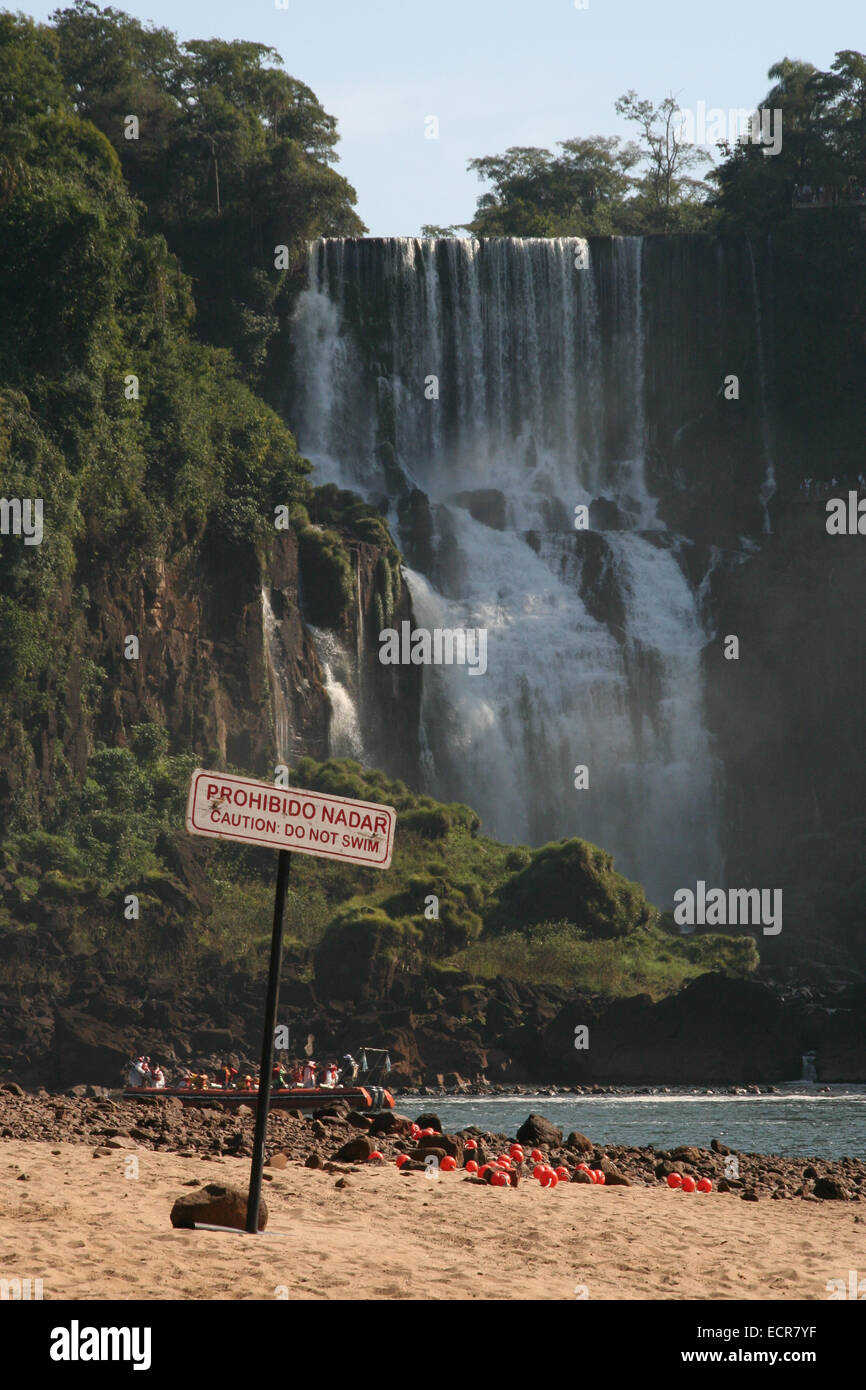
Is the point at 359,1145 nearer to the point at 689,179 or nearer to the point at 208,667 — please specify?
the point at 208,667

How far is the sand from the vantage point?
9344mm

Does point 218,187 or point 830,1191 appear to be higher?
point 218,187

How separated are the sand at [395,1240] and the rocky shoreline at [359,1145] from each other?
577mm

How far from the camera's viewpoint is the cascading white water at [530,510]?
56688 mm

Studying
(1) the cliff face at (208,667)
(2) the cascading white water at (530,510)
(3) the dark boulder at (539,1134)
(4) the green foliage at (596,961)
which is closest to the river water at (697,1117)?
(3) the dark boulder at (539,1134)

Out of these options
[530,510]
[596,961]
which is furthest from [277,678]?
[596,961]

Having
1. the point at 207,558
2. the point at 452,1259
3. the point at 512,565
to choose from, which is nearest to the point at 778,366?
the point at 512,565

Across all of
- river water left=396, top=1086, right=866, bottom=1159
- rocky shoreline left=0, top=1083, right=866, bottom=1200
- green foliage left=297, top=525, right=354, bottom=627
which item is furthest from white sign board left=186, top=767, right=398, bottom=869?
green foliage left=297, top=525, right=354, bottom=627

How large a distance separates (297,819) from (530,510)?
5383cm

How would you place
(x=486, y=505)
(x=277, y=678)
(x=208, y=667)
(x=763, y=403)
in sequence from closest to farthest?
(x=208, y=667), (x=277, y=678), (x=486, y=505), (x=763, y=403)

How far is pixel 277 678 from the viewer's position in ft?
177

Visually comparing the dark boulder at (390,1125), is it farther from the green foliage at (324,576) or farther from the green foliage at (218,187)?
the green foliage at (218,187)
